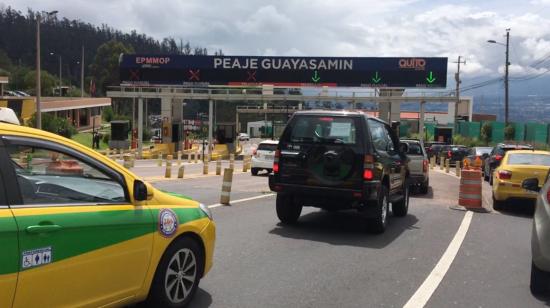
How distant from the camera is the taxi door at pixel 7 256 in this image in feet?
11.5

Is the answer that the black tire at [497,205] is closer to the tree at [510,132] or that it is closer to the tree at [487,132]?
the tree at [510,132]

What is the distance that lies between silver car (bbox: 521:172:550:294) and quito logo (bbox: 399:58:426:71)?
Result: 40900 millimetres

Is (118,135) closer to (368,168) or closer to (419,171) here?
(419,171)

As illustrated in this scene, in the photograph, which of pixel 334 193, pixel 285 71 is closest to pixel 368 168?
pixel 334 193

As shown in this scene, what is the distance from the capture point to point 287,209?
394 inches

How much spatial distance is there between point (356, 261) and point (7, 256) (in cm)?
485

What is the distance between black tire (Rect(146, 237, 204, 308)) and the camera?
495cm

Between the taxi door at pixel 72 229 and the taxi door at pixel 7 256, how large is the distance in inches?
1.7

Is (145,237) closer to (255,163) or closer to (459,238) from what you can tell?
(459,238)

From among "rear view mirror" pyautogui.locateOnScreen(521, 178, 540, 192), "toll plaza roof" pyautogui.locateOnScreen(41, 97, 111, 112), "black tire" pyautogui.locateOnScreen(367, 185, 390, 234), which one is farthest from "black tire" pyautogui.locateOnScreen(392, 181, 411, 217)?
"toll plaza roof" pyautogui.locateOnScreen(41, 97, 111, 112)

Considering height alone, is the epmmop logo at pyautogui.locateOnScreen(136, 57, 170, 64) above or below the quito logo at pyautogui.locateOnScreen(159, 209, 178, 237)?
above

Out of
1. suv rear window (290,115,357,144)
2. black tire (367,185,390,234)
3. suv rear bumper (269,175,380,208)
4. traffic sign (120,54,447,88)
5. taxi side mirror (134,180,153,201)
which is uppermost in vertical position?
traffic sign (120,54,447,88)

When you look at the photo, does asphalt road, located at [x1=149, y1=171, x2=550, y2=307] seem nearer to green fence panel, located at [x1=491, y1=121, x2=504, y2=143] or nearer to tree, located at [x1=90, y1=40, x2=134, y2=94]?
green fence panel, located at [x1=491, y1=121, x2=504, y2=143]

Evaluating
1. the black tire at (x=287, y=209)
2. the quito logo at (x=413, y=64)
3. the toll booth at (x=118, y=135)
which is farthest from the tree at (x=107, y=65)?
the black tire at (x=287, y=209)
